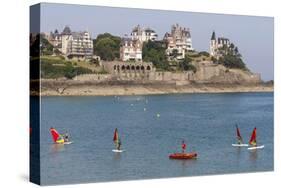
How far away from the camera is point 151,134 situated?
15.2 metres

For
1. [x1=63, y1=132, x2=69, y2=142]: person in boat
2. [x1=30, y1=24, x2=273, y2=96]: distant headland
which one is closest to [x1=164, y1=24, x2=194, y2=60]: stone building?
[x1=30, y1=24, x2=273, y2=96]: distant headland

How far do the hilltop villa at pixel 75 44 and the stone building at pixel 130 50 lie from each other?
2.15 feet

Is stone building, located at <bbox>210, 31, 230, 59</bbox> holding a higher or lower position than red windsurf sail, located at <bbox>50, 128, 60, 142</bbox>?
higher

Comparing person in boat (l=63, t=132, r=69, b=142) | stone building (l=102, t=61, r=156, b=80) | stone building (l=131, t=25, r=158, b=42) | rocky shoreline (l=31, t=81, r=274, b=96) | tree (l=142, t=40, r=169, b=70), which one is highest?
stone building (l=131, t=25, r=158, b=42)

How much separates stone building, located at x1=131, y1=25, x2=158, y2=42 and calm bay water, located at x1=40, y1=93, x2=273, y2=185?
114cm

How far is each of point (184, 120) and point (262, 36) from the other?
2.65 metres

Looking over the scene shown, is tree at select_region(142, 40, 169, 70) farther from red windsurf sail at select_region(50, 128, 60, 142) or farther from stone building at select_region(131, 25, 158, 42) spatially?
red windsurf sail at select_region(50, 128, 60, 142)

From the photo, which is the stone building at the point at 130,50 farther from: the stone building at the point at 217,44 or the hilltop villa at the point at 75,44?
the stone building at the point at 217,44

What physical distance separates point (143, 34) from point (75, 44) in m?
1.49

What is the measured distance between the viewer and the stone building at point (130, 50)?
15.0m

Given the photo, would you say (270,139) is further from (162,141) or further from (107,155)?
(107,155)

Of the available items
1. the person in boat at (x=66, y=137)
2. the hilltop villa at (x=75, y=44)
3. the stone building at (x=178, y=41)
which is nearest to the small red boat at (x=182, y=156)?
the stone building at (x=178, y=41)

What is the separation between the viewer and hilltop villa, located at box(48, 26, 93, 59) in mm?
14314

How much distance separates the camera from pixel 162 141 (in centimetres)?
1528
